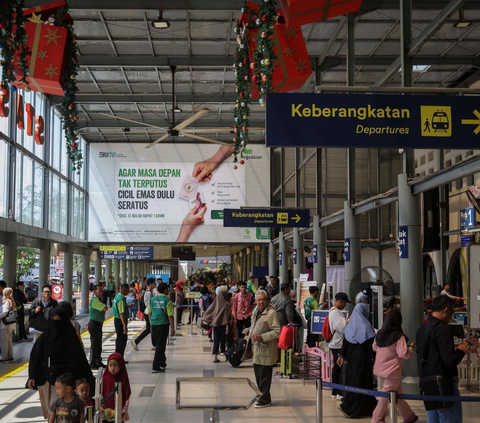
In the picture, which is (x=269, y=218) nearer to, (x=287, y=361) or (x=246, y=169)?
(x=287, y=361)

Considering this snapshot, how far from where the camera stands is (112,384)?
592cm

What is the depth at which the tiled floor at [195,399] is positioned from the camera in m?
7.50

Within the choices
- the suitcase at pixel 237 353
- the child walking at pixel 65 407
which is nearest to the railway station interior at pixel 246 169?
the suitcase at pixel 237 353

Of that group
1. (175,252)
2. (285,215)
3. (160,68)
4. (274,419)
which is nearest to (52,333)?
(274,419)

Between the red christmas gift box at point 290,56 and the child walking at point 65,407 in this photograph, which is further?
the red christmas gift box at point 290,56

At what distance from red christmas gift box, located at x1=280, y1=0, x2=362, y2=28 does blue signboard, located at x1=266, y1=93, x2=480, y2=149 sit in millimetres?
1732

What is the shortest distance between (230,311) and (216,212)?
45.2 ft

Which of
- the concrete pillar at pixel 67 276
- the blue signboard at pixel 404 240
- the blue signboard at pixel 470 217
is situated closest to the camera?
the blue signboard at pixel 404 240

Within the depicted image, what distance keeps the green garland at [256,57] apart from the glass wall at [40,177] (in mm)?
6273

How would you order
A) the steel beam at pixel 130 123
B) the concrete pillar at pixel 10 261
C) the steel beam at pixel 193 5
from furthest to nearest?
the steel beam at pixel 130 123, the concrete pillar at pixel 10 261, the steel beam at pixel 193 5

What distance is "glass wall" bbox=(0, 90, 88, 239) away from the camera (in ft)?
54.1

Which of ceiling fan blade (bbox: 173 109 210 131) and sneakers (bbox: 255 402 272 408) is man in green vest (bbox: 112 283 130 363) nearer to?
sneakers (bbox: 255 402 272 408)

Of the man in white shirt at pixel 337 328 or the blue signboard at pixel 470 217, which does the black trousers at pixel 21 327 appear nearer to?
the man in white shirt at pixel 337 328

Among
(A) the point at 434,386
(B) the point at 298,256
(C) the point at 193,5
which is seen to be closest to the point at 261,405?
(A) the point at 434,386
